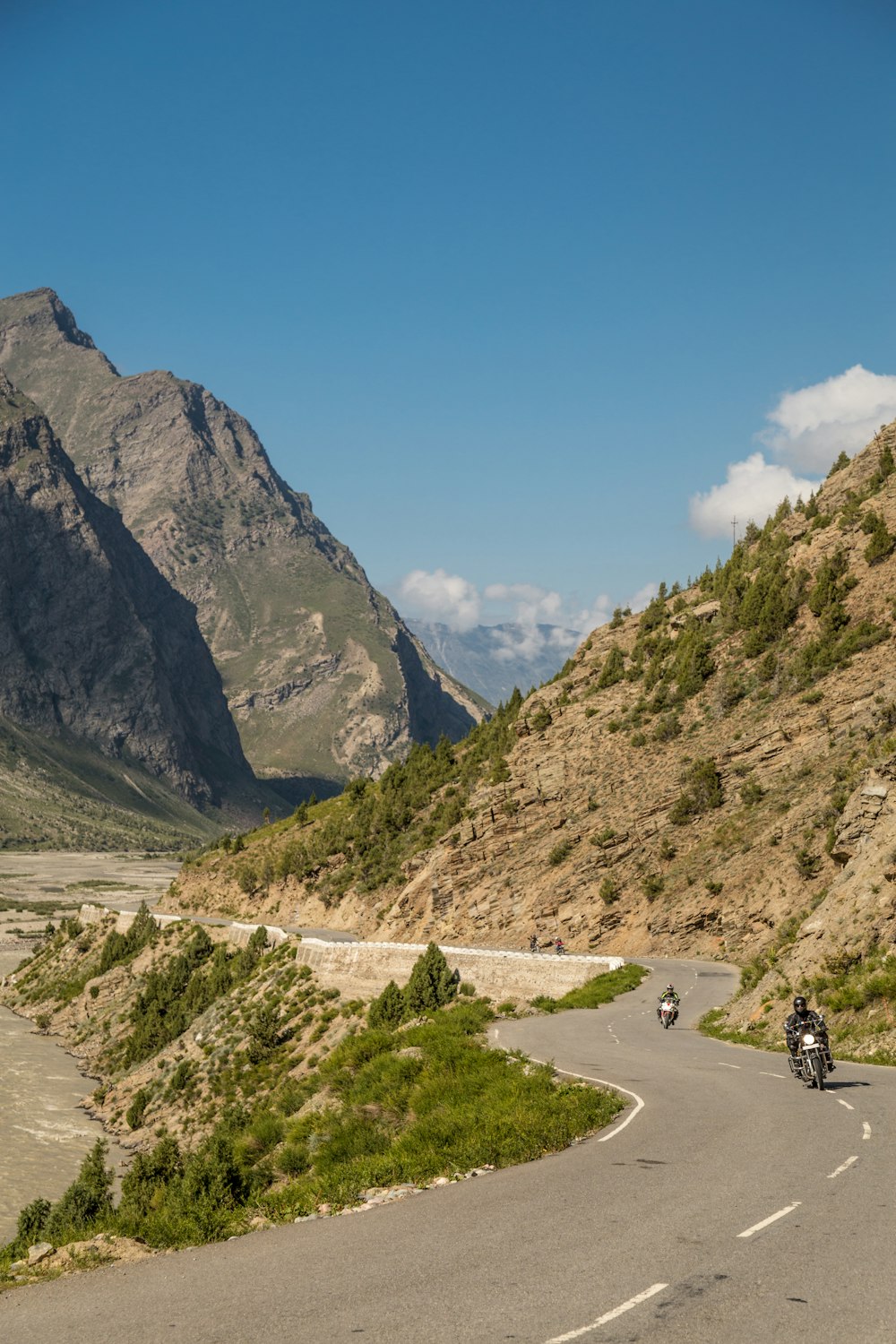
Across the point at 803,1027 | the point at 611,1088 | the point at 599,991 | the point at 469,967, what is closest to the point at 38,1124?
the point at 469,967

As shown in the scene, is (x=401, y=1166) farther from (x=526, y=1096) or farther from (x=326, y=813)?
(x=326, y=813)

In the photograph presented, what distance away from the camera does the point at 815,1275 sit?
8508 mm

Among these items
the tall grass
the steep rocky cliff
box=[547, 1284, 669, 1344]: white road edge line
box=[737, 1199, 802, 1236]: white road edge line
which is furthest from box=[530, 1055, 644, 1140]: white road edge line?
the steep rocky cliff

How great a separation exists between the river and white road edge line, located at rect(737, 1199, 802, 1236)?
30.1m

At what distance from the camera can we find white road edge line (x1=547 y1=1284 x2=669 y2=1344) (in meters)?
7.51

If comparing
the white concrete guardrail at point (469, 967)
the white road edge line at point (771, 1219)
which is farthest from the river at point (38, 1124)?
the white road edge line at point (771, 1219)

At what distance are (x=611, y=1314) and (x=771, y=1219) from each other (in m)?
2.93

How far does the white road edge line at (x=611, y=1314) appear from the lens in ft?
24.6

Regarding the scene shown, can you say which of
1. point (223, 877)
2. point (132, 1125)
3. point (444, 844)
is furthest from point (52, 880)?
point (132, 1125)

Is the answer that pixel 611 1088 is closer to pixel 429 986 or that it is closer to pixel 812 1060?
pixel 812 1060

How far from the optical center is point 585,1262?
916 cm

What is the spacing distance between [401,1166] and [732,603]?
6193cm

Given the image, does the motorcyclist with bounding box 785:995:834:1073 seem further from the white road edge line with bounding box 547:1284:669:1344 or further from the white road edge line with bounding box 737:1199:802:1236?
the white road edge line with bounding box 547:1284:669:1344

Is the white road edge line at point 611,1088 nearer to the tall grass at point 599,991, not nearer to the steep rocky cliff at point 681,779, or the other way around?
the tall grass at point 599,991
